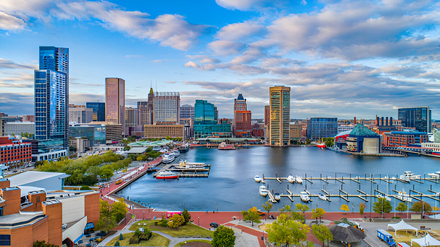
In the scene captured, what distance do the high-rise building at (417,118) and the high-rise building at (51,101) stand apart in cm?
13135

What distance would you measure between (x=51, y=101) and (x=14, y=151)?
43.3ft

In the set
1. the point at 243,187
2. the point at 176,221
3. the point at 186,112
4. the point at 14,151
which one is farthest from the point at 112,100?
the point at 176,221

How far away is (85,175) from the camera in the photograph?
111 feet

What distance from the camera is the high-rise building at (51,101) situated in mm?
52375

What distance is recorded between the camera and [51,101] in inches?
2112

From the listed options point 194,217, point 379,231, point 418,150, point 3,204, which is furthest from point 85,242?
point 418,150

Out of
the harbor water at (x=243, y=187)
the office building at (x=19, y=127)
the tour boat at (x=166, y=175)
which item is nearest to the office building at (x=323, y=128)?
the harbor water at (x=243, y=187)

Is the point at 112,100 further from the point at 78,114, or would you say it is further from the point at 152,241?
the point at 152,241

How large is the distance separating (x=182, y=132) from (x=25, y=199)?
3966 inches

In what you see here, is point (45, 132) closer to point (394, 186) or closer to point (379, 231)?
point (379, 231)

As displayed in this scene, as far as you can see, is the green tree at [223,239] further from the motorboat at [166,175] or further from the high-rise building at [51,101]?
the high-rise building at [51,101]

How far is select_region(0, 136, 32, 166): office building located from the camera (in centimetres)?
4183

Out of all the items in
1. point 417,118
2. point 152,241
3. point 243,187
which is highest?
point 417,118

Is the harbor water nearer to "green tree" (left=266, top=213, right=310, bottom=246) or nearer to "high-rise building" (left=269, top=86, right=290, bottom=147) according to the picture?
"green tree" (left=266, top=213, right=310, bottom=246)
